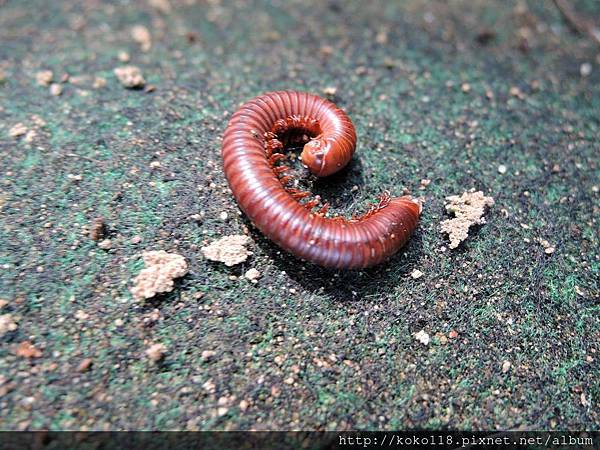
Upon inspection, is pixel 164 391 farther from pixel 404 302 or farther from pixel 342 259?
pixel 404 302

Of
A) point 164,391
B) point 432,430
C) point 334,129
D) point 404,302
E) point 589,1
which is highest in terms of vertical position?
point 589,1

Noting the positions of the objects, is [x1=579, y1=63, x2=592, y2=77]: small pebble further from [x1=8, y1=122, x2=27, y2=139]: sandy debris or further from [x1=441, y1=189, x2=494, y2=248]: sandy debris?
[x1=8, y1=122, x2=27, y2=139]: sandy debris

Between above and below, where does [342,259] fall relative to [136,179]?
above

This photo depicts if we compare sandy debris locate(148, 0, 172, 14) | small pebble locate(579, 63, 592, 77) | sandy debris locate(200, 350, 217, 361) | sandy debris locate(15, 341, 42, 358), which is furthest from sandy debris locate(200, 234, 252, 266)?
small pebble locate(579, 63, 592, 77)

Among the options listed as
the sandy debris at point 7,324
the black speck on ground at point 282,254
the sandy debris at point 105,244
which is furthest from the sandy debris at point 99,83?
the sandy debris at point 7,324

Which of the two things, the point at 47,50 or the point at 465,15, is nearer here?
the point at 47,50

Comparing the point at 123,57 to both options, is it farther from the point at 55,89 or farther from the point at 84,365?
the point at 84,365

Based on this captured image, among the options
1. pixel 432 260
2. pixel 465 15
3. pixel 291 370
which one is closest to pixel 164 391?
pixel 291 370
